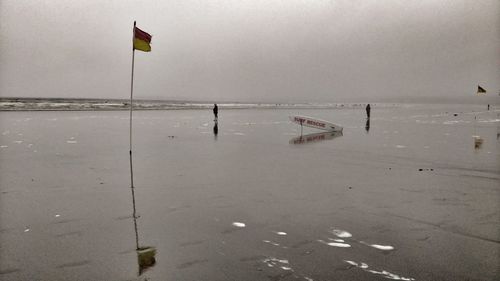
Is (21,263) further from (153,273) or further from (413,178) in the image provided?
(413,178)

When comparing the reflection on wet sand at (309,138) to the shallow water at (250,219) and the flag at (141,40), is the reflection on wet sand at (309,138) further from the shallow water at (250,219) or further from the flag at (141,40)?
the flag at (141,40)

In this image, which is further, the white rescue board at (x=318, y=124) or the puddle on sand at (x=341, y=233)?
the white rescue board at (x=318, y=124)

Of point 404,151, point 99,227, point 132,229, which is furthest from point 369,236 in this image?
point 404,151

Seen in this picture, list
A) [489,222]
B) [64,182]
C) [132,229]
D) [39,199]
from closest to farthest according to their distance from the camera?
[132,229], [489,222], [39,199], [64,182]

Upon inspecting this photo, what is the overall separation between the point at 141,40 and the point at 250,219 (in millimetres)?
11791

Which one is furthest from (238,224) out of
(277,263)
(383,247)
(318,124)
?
(318,124)

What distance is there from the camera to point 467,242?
579cm

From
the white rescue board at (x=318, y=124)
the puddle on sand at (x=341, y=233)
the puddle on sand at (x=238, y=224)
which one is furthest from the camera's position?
the white rescue board at (x=318, y=124)

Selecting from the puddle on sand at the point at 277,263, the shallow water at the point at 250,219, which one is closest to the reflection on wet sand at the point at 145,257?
the shallow water at the point at 250,219

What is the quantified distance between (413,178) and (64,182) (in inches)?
402

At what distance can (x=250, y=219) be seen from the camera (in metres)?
6.96

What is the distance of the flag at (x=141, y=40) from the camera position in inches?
619

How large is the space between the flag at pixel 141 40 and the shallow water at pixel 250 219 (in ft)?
16.7

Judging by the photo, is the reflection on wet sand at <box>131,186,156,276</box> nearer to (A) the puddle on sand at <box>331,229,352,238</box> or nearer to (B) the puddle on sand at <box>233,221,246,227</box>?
(B) the puddle on sand at <box>233,221,246,227</box>
